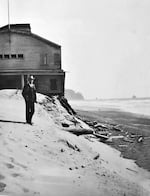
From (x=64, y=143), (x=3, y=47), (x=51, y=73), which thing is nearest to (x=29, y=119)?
(x=64, y=143)

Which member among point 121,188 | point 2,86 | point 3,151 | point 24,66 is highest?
point 24,66

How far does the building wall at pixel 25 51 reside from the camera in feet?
79.2

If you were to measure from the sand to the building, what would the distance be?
518 inches

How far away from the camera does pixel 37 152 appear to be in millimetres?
7703

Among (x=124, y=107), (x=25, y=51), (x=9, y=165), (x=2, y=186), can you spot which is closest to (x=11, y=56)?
(x=25, y=51)

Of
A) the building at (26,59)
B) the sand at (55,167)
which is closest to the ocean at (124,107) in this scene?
the building at (26,59)

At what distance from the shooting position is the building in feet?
→ 78.9

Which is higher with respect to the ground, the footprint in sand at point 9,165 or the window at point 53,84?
the window at point 53,84

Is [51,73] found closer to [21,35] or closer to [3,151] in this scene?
[21,35]

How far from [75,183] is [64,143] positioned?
3941mm

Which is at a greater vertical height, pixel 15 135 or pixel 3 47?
pixel 3 47

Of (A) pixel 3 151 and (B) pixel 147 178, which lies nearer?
(A) pixel 3 151

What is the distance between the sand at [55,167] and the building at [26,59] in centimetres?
1317

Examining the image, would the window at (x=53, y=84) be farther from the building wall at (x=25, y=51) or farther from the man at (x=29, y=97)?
the man at (x=29, y=97)
